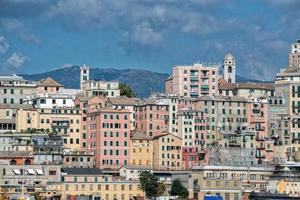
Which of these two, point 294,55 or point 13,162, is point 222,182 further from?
point 294,55

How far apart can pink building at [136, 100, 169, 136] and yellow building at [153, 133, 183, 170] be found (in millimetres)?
Result: 3431

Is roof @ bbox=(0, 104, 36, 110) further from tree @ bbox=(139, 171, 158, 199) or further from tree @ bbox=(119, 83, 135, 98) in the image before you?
tree @ bbox=(119, 83, 135, 98)

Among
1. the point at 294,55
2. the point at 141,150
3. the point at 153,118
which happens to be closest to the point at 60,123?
the point at 141,150

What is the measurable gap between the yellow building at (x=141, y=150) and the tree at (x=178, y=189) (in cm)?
489

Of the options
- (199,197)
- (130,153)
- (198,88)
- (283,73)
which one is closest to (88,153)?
(130,153)

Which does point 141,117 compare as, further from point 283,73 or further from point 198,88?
point 283,73

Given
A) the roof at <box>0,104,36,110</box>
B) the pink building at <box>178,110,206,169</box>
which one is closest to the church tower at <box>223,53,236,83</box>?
the pink building at <box>178,110,206,169</box>

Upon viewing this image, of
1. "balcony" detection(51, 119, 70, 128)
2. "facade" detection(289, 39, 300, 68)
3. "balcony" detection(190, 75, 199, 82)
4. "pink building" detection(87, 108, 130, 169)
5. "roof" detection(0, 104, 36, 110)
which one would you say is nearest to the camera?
"pink building" detection(87, 108, 130, 169)

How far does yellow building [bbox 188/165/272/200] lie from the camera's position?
290 ft

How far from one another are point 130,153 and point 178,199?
10093 mm

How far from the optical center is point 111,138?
92500mm

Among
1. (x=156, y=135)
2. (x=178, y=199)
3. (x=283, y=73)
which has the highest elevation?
(x=283, y=73)

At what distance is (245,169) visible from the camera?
93.4 metres

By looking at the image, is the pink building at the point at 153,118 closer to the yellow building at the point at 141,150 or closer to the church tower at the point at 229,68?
the yellow building at the point at 141,150
